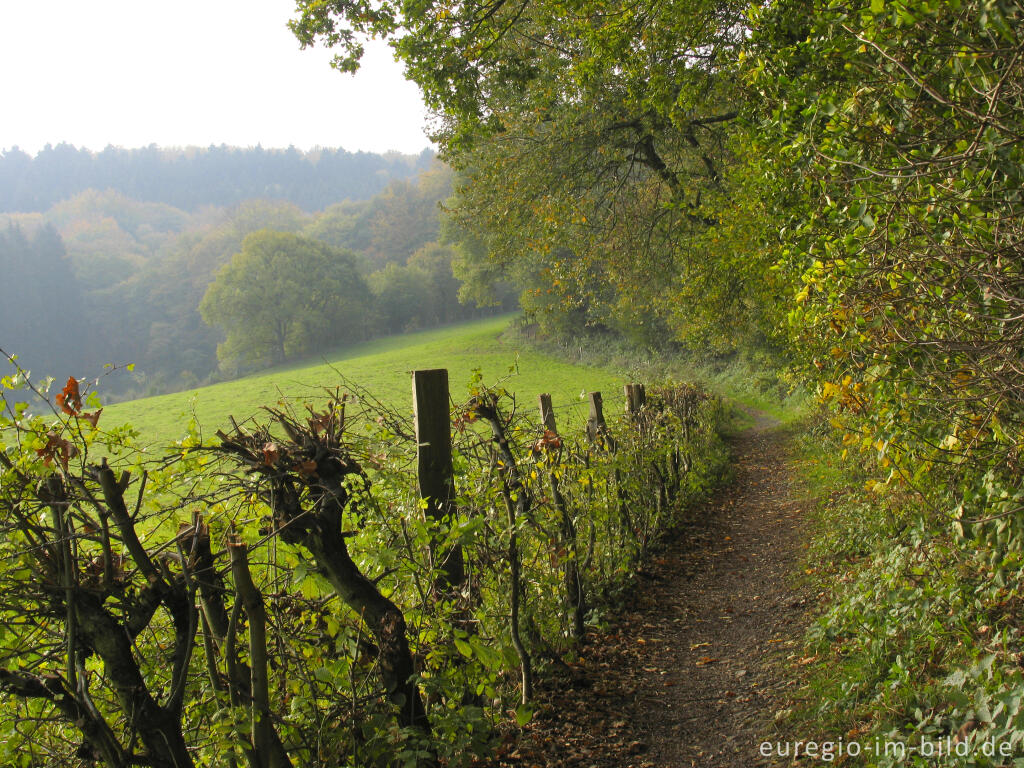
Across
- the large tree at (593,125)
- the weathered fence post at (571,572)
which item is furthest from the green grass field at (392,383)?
the weathered fence post at (571,572)

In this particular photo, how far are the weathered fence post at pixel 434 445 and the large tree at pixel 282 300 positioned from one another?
59588 mm

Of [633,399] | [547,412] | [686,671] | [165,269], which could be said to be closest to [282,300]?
[165,269]

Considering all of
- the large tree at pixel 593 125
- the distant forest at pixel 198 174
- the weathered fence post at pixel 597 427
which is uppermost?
the distant forest at pixel 198 174

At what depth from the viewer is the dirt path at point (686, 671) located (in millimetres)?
4027

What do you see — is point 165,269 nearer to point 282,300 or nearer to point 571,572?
point 282,300

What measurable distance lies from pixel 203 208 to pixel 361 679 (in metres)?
134

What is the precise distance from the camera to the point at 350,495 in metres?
3.10

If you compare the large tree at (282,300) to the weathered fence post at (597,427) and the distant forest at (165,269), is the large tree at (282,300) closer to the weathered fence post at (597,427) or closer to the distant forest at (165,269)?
the distant forest at (165,269)

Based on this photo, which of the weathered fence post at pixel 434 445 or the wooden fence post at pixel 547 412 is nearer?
the weathered fence post at pixel 434 445

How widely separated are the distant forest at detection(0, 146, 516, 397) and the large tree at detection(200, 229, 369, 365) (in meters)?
0.29

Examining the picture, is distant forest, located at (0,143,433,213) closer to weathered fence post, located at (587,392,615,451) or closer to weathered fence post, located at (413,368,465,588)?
weathered fence post, located at (587,392,615,451)

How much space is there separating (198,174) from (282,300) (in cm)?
8833

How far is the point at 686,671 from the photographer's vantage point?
511 centimetres

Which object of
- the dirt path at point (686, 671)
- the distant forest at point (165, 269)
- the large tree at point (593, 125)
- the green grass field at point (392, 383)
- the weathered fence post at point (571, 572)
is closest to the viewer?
the dirt path at point (686, 671)
